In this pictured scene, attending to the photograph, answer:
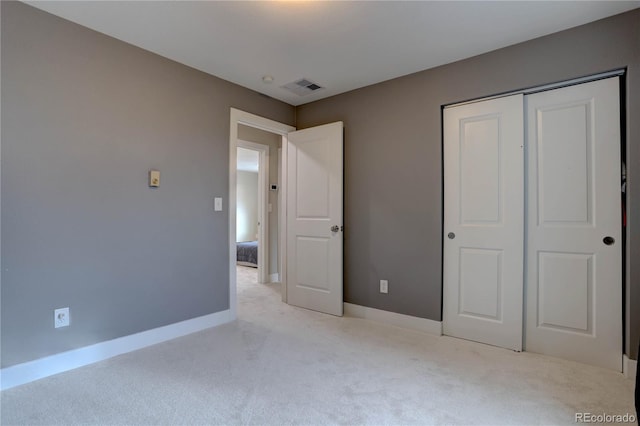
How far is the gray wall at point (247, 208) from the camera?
9773 mm

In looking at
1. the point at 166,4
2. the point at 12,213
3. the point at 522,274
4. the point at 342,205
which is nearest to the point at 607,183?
the point at 522,274

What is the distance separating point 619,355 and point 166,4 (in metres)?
3.67

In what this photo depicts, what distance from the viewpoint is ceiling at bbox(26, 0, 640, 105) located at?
6.70 ft

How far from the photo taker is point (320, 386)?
1963 millimetres

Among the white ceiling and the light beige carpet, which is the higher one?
the white ceiling

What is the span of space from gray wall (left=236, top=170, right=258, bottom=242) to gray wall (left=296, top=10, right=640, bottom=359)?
249 inches

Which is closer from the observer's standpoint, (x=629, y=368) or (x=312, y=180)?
(x=629, y=368)

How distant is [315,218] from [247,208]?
6.67m

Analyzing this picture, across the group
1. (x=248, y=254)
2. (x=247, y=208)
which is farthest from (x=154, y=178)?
(x=247, y=208)

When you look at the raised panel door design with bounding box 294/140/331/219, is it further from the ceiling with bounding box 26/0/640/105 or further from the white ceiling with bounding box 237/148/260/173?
the white ceiling with bounding box 237/148/260/173

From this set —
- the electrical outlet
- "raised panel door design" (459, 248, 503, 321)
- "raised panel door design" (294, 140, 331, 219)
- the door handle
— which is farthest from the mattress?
the door handle

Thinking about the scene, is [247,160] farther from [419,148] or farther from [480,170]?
[480,170]

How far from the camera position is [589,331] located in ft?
7.45

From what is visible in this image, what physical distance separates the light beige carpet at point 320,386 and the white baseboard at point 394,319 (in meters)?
0.16
